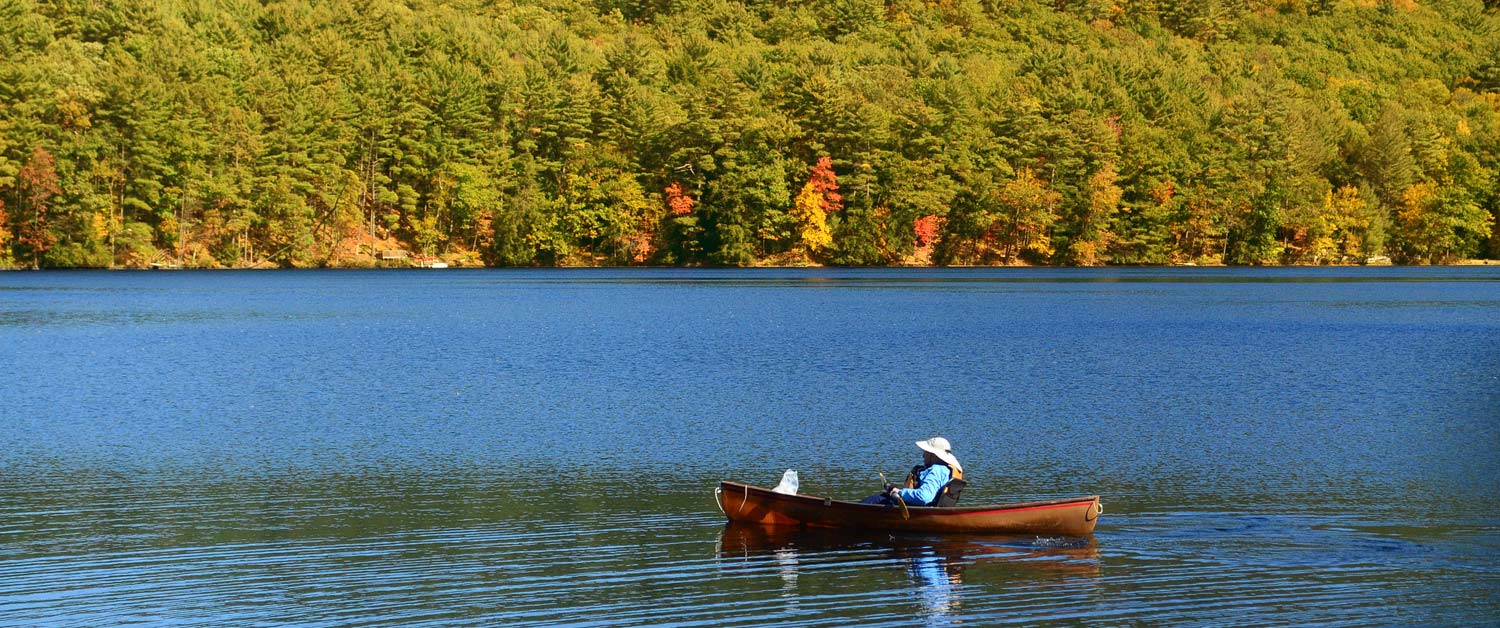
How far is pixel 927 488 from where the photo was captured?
17.0 metres

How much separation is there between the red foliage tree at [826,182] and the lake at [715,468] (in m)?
64.1

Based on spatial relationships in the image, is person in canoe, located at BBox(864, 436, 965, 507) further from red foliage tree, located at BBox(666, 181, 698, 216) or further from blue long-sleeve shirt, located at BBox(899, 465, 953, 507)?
red foliage tree, located at BBox(666, 181, 698, 216)

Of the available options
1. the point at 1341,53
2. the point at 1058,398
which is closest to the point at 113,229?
the point at 1058,398

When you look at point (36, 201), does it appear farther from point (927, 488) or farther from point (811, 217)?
point (927, 488)

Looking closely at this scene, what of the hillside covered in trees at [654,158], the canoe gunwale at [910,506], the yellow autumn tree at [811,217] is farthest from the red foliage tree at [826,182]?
the canoe gunwale at [910,506]

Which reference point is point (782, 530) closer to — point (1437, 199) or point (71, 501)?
point (71, 501)

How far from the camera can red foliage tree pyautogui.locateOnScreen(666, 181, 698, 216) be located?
11325 cm

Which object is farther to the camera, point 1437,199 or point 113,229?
point 1437,199

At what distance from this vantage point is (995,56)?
6142 inches

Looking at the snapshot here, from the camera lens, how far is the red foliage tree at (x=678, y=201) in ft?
372

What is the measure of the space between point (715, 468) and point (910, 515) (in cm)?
552

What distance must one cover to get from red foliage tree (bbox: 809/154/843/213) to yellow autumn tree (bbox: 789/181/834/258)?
1.43 ft

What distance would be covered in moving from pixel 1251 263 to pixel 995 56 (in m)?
45.7

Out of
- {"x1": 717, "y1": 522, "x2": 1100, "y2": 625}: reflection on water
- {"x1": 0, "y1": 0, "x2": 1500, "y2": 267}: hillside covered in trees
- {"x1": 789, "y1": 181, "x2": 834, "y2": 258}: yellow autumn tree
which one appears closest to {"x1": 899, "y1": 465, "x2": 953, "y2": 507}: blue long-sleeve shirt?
{"x1": 717, "y1": 522, "x2": 1100, "y2": 625}: reflection on water
